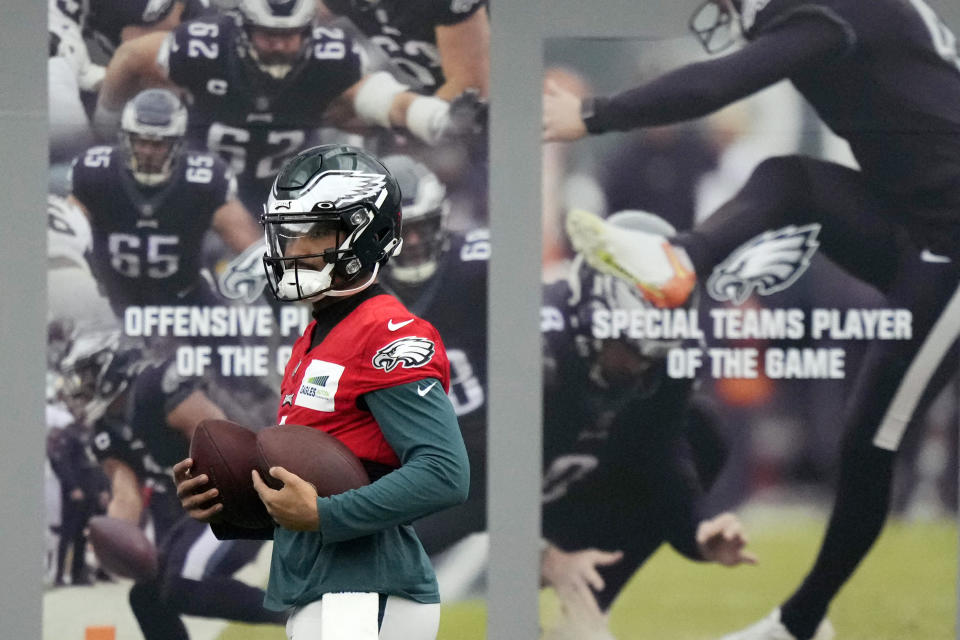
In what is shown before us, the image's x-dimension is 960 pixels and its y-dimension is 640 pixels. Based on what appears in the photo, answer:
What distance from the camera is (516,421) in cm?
426

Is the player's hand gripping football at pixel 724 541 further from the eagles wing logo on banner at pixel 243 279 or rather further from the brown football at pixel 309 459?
the brown football at pixel 309 459

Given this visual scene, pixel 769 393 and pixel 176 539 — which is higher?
pixel 769 393

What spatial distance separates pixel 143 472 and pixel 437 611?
2299 millimetres

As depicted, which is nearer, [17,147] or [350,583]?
[350,583]

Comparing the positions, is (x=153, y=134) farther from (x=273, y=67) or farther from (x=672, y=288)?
(x=672, y=288)

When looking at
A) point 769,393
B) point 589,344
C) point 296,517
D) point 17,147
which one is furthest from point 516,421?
point 296,517

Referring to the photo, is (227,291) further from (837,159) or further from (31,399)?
(837,159)

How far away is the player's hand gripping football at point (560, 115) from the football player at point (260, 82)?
470 millimetres

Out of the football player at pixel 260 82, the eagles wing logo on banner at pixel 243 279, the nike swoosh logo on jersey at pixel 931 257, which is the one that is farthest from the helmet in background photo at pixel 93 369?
the nike swoosh logo on jersey at pixel 931 257

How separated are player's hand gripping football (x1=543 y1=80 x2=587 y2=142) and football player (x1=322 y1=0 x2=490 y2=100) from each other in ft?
0.73

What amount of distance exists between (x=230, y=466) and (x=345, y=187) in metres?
0.53

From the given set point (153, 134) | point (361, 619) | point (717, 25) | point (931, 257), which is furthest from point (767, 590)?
point (153, 134)

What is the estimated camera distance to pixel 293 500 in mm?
2021

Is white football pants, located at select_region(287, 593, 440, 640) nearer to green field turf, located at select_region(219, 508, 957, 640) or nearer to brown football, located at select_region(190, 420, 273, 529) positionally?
brown football, located at select_region(190, 420, 273, 529)
